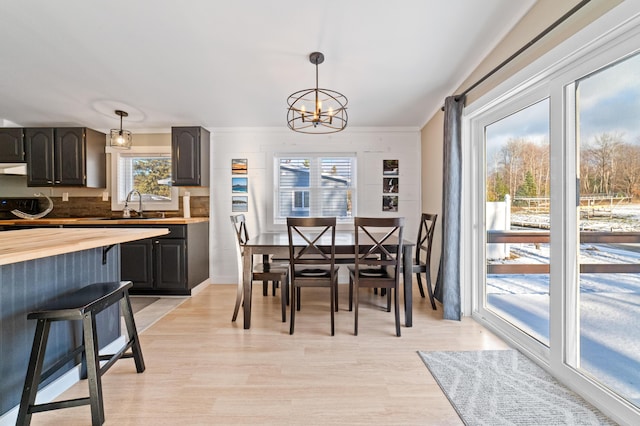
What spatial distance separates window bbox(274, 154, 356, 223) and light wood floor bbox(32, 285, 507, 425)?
5.67ft

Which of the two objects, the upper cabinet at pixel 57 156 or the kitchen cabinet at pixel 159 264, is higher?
the upper cabinet at pixel 57 156

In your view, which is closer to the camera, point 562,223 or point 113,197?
point 562,223

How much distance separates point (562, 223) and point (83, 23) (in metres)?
3.52

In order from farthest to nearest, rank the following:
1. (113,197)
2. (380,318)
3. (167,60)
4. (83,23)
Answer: (113,197) < (380,318) < (167,60) < (83,23)

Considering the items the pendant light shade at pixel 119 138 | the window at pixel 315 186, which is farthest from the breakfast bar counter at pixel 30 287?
the window at pixel 315 186

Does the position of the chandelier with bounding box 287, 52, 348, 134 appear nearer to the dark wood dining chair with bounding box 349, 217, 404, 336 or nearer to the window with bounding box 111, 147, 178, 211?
the dark wood dining chair with bounding box 349, 217, 404, 336

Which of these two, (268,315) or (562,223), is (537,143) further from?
(268,315)

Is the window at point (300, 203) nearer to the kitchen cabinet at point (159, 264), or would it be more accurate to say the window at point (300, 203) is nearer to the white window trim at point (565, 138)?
the kitchen cabinet at point (159, 264)

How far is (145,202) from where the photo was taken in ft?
13.8

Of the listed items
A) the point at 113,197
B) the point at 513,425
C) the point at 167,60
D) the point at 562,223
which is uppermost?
the point at 167,60

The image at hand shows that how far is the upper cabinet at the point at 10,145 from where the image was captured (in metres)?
3.80

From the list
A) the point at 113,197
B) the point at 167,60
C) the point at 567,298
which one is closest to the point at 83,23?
the point at 167,60

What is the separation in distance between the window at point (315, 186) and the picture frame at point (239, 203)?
425mm

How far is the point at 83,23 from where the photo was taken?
2117 mm
